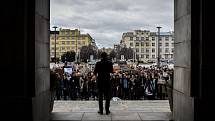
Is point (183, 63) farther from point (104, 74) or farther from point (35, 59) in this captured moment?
point (35, 59)

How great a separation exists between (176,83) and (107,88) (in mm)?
2142
